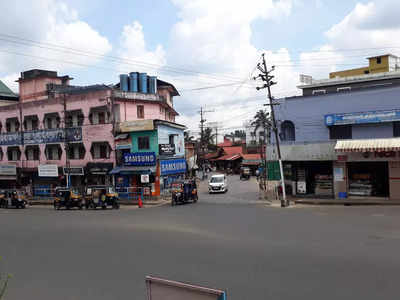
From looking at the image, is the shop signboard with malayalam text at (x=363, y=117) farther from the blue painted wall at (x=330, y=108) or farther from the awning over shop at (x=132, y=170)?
the awning over shop at (x=132, y=170)

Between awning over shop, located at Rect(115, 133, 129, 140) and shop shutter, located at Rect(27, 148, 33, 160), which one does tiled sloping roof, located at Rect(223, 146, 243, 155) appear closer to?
awning over shop, located at Rect(115, 133, 129, 140)

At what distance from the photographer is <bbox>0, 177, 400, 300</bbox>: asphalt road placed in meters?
8.39

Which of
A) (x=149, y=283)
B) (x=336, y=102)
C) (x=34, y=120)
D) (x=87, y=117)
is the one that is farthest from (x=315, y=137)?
(x=34, y=120)

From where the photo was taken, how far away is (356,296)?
7453 mm

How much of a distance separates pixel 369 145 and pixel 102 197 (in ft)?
65.7

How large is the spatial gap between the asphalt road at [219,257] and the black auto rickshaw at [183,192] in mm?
9201

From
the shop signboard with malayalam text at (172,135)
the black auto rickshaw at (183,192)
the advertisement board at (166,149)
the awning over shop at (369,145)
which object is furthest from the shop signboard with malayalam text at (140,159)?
the awning over shop at (369,145)

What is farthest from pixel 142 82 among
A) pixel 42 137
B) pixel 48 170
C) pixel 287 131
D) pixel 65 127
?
pixel 287 131

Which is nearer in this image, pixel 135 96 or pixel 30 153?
pixel 135 96

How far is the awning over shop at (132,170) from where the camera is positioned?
103ft

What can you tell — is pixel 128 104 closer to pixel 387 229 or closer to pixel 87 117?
pixel 87 117

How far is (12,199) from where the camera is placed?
106 feet

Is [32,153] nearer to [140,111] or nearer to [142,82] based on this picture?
[140,111]

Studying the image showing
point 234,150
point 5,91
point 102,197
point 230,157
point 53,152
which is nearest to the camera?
point 102,197
